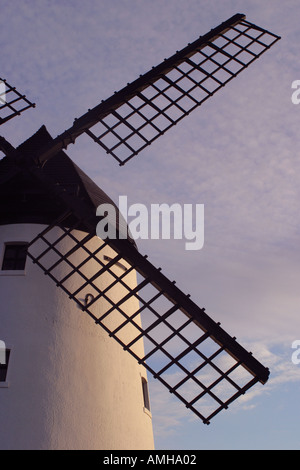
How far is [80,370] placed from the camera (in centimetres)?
816

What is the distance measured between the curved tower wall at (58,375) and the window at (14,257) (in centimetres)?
15

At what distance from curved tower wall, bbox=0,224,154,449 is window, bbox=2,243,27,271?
0.48 ft

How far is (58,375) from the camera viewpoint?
311 inches

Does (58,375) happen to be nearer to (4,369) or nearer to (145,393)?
(4,369)

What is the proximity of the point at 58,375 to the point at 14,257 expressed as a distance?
2.49 meters

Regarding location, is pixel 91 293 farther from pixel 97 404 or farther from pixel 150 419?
pixel 150 419

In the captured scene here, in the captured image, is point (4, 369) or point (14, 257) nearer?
point (4, 369)

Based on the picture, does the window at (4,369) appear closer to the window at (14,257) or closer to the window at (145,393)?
the window at (14,257)

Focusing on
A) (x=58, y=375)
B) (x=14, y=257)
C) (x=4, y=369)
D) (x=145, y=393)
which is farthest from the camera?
Result: (x=145, y=393)

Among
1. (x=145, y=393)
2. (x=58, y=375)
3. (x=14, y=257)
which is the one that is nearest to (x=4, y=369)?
(x=58, y=375)

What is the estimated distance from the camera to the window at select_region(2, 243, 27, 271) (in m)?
8.84

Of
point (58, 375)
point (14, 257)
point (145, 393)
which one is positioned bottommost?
point (58, 375)

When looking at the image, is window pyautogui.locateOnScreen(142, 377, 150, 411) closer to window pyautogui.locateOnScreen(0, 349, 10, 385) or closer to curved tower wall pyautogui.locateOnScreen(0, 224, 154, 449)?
curved tower wall pyautogui.locateOnScreen(0, 224, 154, 449)
